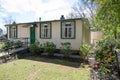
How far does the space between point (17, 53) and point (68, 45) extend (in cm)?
526

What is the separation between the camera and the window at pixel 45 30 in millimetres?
16312

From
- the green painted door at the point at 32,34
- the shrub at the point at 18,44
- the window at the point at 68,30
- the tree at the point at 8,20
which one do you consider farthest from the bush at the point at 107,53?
the tree at the point at 8,20

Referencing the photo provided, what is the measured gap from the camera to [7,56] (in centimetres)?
1374

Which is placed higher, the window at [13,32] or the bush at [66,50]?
the window at [13,32]

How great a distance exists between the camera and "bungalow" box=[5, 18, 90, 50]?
47.3 ft

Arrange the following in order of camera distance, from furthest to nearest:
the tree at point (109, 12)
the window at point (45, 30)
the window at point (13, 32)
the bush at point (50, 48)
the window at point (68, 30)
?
the window at point (13, 32), the window at point (45, 30), the window at point (68, 30), the bush at point (50, 48), the tree at point (109, 12)

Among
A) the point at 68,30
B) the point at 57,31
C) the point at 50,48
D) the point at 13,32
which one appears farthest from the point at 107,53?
the point at 13,32

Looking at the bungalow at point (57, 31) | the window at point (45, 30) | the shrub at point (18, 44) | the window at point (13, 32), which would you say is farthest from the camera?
the window at point (13, 32)

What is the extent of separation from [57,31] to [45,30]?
5.33 feet

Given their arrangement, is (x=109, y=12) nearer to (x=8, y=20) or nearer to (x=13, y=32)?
(x=13, y=32)

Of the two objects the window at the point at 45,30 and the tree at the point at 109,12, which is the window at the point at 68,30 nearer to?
the window at the point at 45,30

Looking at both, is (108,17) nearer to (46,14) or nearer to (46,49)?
(46,49)

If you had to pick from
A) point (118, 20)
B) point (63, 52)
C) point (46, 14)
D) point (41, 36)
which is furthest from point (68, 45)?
point (46, 14)

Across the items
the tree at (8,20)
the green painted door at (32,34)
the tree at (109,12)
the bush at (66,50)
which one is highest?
the tree at (8,20)
